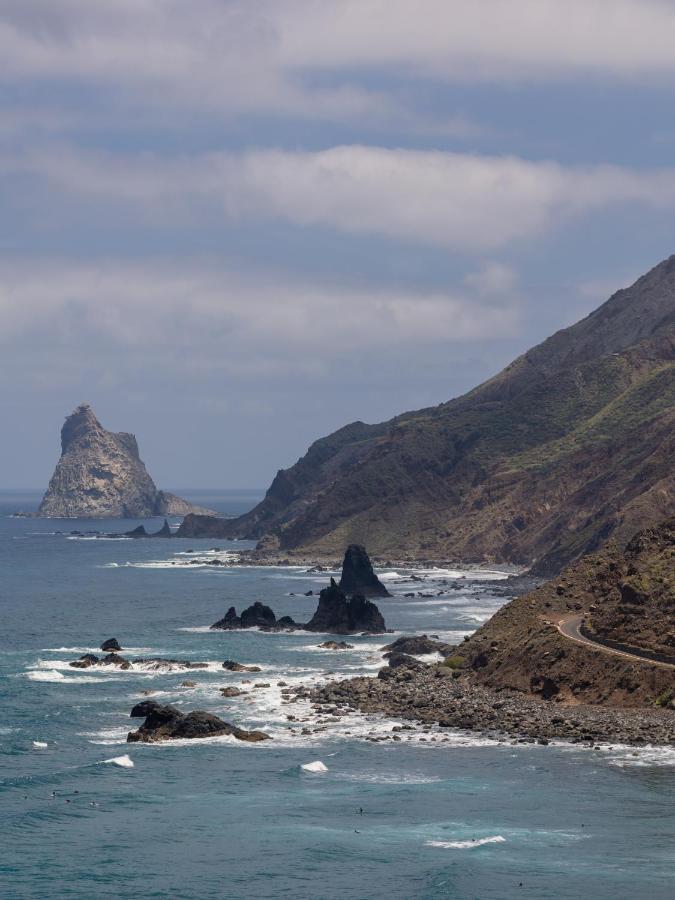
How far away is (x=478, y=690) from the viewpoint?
110688 millimetres

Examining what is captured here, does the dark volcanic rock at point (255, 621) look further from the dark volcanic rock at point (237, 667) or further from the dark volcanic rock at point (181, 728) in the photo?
the dark volcanic rock at point (181, 728)

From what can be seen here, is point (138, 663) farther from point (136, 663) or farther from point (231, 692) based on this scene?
point (231, 692)

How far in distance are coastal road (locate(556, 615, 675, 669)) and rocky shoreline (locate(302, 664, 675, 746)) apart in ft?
19.6

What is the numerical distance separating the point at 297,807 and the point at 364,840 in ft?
24.6

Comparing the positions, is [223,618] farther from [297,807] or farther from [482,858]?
[482,858]

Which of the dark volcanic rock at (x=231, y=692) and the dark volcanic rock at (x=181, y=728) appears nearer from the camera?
the dark volcanic rock at (x=181, y=728)

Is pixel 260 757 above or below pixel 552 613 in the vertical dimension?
below

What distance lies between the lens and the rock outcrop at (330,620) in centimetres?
16712

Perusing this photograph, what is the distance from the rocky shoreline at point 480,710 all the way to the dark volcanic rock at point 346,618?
4483 cm

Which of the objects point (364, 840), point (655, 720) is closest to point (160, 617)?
point (655, 720)

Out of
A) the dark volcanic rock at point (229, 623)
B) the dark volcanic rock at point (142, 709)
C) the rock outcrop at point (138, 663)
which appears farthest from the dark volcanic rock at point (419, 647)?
the dark volcanic rock at point (142, 709)

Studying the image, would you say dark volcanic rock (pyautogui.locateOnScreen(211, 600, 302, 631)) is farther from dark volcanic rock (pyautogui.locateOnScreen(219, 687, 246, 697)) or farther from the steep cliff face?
dark volcanic rock (pyautogui.locateOnScreen(219, 687, 246, 697))

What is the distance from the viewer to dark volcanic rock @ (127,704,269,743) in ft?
318

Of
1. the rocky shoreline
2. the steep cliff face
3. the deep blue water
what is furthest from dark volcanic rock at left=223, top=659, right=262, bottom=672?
the steep cliff face
